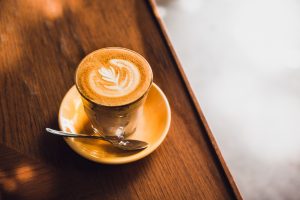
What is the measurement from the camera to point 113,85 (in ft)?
2.06

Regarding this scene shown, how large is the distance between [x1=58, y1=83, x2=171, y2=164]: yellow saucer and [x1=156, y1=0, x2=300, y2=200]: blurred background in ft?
2.33

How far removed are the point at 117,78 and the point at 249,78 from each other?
42.8 inches

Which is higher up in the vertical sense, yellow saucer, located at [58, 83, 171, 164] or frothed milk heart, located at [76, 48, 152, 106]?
frothed milk heart, located at [76, 48, 152, 106]

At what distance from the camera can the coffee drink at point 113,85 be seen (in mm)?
606

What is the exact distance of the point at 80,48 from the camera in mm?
822

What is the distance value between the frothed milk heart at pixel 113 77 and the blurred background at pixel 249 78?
2.69 feet

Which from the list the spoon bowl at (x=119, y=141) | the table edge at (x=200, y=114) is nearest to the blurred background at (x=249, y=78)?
the table edge at (x=200, y=114)

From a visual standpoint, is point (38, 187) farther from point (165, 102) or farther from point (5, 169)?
point (165, 102)

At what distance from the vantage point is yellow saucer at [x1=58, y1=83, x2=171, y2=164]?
24.6 inches

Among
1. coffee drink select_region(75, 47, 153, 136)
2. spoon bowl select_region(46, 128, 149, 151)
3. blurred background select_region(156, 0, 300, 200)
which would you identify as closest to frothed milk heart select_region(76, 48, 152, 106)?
coffee drink select_region(75, 47, 153, 136)

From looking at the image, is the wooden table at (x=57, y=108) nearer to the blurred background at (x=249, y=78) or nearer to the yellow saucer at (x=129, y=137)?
the yellow saucer at (x=129, y=137)

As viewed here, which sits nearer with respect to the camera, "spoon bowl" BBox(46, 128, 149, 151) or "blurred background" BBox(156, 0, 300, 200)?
"spoon bowl" BBox(46, 128, 149, 151)

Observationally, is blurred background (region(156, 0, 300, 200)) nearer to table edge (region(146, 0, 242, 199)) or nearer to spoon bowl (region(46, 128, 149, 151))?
table edge (region(146, 0, 242, 199))

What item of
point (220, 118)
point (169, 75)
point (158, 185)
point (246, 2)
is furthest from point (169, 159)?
point (246, 2)
